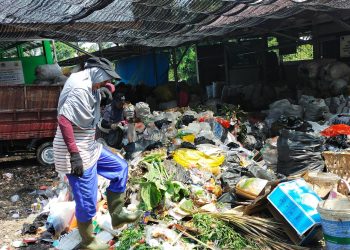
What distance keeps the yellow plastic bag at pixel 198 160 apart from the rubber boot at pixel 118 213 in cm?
174

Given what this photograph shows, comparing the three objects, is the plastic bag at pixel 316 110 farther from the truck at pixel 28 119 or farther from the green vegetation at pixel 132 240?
the green vegetation at pixel 132 240

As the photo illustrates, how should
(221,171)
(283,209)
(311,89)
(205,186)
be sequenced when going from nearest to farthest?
(283,209) → (205,186) → (221,171) → (311,89)

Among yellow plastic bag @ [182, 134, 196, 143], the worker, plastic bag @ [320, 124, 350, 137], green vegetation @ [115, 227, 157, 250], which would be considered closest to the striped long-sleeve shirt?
the worker

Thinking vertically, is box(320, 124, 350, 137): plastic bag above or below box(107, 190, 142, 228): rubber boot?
above

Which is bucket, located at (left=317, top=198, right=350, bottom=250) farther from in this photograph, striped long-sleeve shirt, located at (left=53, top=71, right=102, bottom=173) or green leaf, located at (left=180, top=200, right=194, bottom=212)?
striped long-sleeve shirt, located at (left=53, top=71, right=102, bottom=173)

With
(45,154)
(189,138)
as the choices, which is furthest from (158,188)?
(45,154)

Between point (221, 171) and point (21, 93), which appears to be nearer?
point (221, 171)

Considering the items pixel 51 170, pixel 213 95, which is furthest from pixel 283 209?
pixel 213 95

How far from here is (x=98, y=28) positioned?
7.43 m

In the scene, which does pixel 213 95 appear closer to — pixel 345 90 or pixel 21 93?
pixel 345 90

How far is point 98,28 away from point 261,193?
181 inches

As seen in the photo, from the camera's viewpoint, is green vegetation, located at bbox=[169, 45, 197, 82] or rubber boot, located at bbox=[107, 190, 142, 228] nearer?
rubber boot, located at bbox=[107, 190, 142, 228]

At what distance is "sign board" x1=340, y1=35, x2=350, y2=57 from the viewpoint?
1108cm

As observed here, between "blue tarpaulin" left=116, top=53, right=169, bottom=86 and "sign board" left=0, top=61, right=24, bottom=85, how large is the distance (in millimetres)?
6375
